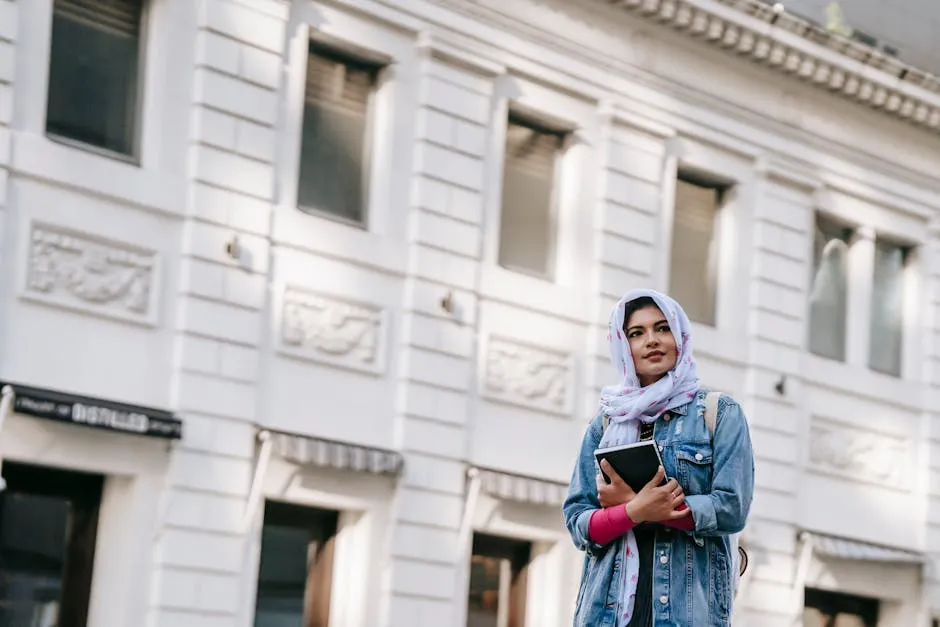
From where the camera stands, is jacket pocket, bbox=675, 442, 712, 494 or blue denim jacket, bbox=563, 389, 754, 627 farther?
jacket pocket, bbox=675, 442, 712, 494

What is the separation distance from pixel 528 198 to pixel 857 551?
612cm

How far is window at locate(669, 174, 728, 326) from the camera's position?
73.8 feet

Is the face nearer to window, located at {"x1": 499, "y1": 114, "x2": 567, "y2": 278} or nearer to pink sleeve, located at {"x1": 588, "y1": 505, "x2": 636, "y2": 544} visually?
pink sleeve, located at {"x1": 588, "y1": 505, "x2": 636, "y2": 544}

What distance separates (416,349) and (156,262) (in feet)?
10.2

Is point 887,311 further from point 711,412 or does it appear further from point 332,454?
point 711,412

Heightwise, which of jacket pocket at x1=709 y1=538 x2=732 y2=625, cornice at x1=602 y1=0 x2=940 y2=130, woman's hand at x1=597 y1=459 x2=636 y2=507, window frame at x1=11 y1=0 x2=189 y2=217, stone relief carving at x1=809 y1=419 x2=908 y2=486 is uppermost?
cornice at x1=602 y1=0 x2=940 y2=130

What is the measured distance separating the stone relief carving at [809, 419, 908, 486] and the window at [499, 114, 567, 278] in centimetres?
487

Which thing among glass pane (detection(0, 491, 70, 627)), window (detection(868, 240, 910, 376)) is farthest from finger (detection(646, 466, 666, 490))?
window (detection(868, 240, 910, 376))

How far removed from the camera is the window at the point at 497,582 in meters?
19.9

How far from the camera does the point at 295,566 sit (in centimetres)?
1841

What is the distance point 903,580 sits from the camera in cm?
2442

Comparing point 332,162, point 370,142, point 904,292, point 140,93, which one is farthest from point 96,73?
point 904,292

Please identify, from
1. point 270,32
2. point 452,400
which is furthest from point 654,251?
point 270,32

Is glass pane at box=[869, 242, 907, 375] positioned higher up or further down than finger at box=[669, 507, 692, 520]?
higher up
